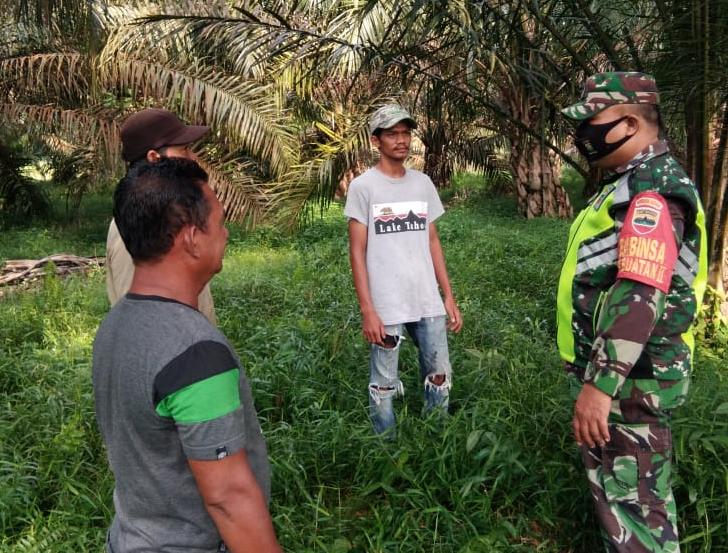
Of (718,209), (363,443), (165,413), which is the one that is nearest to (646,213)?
(165,413)

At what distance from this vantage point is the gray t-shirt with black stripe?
1.08m

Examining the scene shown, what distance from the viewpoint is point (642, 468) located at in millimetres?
1847

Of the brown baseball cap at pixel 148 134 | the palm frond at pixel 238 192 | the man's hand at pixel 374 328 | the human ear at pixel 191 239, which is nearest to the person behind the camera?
the human ear at pixel 191 239

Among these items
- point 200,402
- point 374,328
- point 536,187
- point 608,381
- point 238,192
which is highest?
point 536,187

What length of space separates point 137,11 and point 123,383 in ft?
26.3

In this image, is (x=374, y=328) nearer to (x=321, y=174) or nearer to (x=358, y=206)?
(x=358, y=206)

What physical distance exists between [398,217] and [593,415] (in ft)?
4.67

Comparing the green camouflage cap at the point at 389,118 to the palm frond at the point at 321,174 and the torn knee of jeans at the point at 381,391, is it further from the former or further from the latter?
the palm frond at the point at 321,174

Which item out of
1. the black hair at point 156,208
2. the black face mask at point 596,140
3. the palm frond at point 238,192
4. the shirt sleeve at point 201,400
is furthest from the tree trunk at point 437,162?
the shirt sleeve at point 201,400

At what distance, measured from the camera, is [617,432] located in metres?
1.88

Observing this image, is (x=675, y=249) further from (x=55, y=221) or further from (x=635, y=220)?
(x=55, y=221)

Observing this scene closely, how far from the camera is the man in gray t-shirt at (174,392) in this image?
1.09 m

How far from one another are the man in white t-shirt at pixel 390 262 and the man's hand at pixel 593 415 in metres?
1.18

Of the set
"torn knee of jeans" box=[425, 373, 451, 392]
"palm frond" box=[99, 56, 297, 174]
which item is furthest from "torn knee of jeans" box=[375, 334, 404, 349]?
"palm frond" box=[99, 56, 297, 174]
